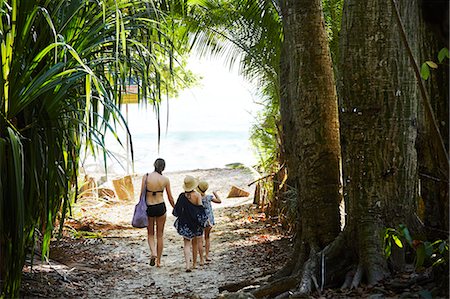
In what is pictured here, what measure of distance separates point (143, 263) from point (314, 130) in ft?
12.3

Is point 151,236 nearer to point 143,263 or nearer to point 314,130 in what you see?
point 143,263

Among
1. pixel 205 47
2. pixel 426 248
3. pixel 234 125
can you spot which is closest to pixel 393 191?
pixel 426 248

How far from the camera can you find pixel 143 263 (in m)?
8.30

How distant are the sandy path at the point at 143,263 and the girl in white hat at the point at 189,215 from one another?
0.42 metres

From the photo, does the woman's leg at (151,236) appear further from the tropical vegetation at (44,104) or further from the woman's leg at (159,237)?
the tropical vegetation at (44,104)

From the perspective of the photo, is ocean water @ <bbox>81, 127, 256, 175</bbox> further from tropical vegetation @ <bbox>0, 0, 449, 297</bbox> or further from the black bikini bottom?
tropical vegetation @ <bbox>0, 0, 449, 297</bbox>

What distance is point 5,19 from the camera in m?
4.47

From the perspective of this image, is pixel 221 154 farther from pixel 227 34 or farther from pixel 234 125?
pixel 227 34

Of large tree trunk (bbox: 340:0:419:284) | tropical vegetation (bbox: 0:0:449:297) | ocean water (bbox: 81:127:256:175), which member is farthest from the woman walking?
ocean water (bbox: 81:127:256:175)

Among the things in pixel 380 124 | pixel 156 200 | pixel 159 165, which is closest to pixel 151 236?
pixel 156 200

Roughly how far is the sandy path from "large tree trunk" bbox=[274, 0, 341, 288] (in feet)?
4.35

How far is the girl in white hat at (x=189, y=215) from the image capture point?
309 inches

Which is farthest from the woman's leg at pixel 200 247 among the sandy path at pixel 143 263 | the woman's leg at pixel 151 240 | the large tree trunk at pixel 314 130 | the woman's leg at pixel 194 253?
the large tree trunk at pixel 314 130

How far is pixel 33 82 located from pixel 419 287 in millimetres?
2882
